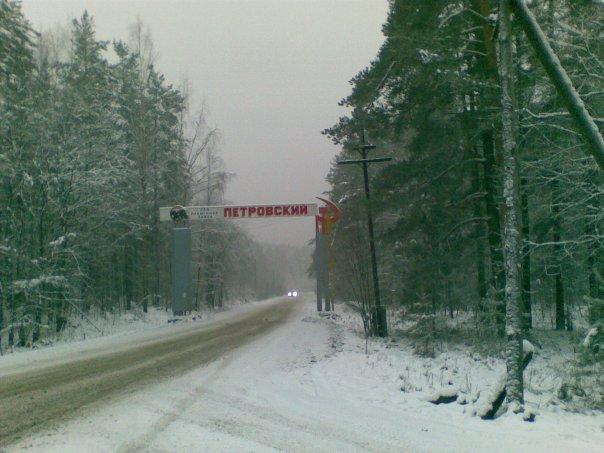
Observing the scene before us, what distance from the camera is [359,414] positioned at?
316 inches

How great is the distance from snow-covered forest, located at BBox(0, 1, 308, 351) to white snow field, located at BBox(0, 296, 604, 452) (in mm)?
11587

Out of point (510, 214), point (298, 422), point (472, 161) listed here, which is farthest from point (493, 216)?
point (298, 422)

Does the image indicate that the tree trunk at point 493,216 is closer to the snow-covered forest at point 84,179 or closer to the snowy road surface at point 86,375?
the snowy road surface at point 86,375

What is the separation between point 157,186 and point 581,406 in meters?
29.8

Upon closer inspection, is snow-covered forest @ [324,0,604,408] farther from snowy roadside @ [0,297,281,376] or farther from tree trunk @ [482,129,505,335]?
snowy roadside @ [0,297,281,376]

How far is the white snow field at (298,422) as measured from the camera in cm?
641

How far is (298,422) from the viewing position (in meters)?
7.42

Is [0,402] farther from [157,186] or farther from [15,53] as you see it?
[157,186]

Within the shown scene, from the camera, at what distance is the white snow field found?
6.41 meters

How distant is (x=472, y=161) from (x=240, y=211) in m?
14.7

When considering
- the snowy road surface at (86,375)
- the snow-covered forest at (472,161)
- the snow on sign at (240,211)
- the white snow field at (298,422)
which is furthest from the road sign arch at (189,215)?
the white snow field at (298,422)

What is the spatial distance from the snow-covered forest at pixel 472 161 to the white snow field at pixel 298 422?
308cm

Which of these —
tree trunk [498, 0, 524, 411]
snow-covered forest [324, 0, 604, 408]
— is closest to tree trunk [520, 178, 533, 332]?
snow-covered forest [324, 0, 604, 408]

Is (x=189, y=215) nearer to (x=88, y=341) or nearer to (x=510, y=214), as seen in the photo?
(x=88, y=341)
